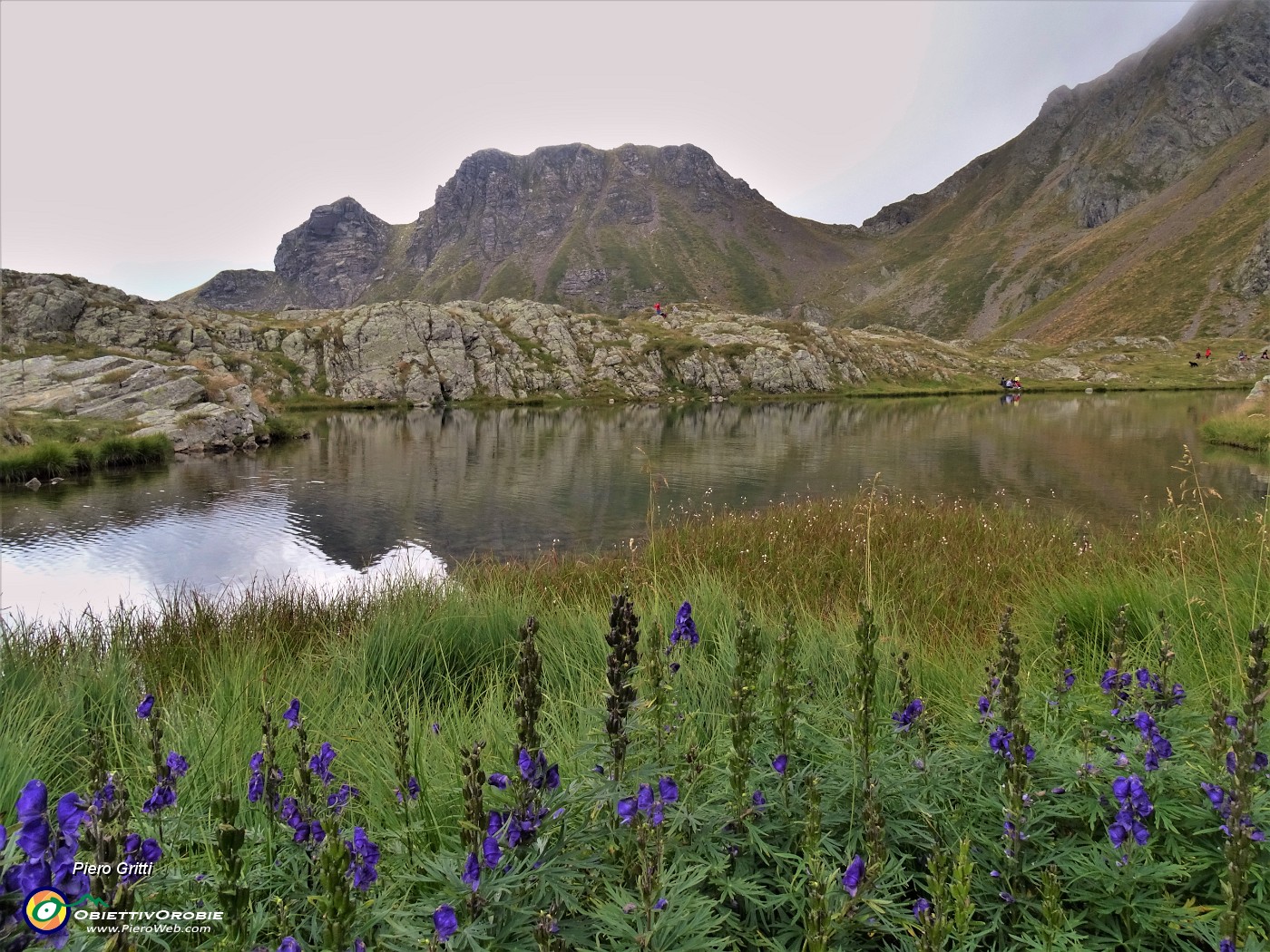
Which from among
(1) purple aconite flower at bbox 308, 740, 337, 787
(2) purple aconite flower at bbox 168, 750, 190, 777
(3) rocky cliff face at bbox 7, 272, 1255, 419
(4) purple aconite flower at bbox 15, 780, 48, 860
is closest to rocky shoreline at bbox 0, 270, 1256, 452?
(3) rocky cliff face at bbox 7, 272, 1255, 419

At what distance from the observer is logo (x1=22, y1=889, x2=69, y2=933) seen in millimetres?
1549

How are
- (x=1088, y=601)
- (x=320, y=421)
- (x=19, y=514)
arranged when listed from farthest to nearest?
1. (x=320, y=421)
2. (x=19, y=514)
3. (x=1088, y=601)

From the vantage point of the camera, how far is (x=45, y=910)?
1571 millimetres

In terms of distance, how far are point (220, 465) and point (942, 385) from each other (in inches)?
5248

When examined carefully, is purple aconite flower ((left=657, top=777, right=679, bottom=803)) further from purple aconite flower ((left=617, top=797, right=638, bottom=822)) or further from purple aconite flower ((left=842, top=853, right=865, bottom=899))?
purple aconite flower ((left=842, top=853, right=865, bottom=899))

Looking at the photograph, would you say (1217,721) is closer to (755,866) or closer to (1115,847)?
(1115,847)

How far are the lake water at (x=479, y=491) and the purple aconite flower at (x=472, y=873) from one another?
281 inches

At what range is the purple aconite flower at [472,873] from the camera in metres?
2.17

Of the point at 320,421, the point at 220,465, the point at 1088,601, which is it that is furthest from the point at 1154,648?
the point at 320,421

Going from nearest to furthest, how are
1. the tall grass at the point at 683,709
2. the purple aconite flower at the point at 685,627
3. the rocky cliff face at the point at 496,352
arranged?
the tall grass at the point at 683,709, the purple aconite flower at the point at 685,627, the rocky cliff face at the point at 496,352

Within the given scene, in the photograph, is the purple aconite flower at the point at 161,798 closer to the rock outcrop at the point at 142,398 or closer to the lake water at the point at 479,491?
the lake water at the point at 479,491

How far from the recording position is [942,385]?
439 ft

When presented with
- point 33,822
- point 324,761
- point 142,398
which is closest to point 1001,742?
point 324,761

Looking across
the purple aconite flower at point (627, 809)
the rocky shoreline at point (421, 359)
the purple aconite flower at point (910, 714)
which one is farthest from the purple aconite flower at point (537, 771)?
the rocky shoreline at point (421, 359)
